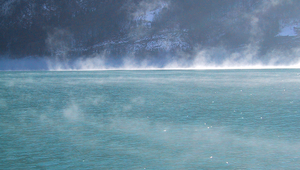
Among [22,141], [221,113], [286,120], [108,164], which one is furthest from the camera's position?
[221,113]

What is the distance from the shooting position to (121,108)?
1344 inches

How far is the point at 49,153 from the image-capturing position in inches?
712

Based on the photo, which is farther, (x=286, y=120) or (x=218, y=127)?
(x=286, y=120)

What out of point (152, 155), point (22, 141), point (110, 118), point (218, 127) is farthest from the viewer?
point (110, 118)

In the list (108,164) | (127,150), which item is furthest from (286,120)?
(108,164)

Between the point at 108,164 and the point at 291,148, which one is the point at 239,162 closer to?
the point at 291,148

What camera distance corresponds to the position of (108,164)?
53.5ft

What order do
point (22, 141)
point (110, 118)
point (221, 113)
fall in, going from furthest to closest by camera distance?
point (221, 113), point (110, 118), point (22, 141)

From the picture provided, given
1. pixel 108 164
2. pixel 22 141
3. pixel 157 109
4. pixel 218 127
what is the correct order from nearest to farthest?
pixel 108 164 → pixel 22 141 → pixel 218 127 → pixel 157 109

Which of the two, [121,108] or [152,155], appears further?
[121,108]

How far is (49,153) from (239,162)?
881cm

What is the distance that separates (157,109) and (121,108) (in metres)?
3.37

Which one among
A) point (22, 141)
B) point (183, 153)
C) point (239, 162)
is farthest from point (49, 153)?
point (239, 162)

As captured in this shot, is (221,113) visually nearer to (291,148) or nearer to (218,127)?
(218,127)
